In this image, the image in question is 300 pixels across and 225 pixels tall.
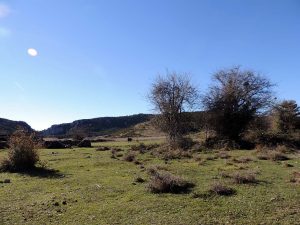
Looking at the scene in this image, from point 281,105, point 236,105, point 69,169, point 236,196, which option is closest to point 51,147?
point 236,105

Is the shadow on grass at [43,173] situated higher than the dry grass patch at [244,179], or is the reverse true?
the shadow on grass at [43,173]

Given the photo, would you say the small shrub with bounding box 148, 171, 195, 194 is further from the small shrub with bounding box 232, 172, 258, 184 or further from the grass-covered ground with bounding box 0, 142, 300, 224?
the small shrub with bounding box 232, 172, 258, 184

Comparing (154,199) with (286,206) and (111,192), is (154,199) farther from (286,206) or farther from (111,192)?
(286,206)

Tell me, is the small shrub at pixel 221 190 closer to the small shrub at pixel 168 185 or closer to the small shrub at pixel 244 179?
the small shrub at pixel 168 185

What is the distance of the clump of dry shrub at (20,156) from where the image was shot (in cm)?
2514

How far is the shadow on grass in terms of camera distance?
2184cm

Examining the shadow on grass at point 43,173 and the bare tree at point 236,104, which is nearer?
the shadow on grass at point 43,173

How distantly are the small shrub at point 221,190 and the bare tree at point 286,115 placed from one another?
42.6 metres

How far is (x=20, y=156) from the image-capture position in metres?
25.4

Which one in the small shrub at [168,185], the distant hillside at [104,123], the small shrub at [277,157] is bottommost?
the small shrub at [168,185]

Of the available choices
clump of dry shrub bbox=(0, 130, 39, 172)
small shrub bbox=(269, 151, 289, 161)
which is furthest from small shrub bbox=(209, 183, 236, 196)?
clump of dry shrub bbox=(0, 130, 39, 172)

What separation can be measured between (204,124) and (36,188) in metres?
34.4

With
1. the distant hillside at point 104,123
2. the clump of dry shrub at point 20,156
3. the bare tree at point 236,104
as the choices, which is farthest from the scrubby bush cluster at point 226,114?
the distant hillside at point 104,123

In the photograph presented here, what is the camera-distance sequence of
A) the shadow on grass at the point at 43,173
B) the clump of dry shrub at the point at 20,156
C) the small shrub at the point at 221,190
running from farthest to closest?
the clump of dry shrub at the point at 20,156
the shadow on grass at the point at 43,173
the small shrub at the point at 221,190
